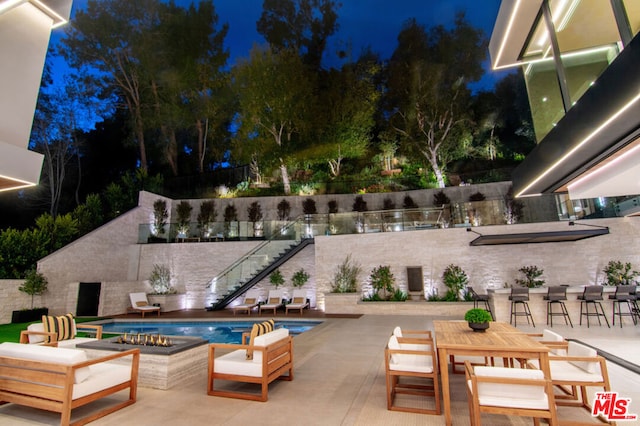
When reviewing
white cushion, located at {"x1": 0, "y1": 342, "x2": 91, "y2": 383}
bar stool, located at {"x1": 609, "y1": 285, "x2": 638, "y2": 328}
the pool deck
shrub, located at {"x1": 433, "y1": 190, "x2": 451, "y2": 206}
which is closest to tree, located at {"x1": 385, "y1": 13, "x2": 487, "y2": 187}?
shrub, located at {"x1": 433, "y1": 190, "x2": 451, "y2": 206}

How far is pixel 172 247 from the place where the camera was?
50.1 ft

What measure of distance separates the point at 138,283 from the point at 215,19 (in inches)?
776

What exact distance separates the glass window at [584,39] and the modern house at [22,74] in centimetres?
712

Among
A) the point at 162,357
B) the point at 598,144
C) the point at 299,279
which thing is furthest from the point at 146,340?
the point at 299,279

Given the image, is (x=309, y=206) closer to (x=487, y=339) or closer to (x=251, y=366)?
(x=251, y=366)

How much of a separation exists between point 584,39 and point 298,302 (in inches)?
446

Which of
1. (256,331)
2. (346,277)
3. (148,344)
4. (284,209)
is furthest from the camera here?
(284,209)

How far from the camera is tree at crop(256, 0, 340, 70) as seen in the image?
75.9ft

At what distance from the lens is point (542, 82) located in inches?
153

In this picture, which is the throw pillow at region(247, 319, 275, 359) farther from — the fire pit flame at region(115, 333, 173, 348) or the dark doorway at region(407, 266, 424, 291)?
the dark doorway at region(407, 266, 424, 291)

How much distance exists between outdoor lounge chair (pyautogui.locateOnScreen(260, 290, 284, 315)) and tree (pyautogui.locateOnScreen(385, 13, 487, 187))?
12611 millimetres

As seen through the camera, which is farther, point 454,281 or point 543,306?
point 454,281

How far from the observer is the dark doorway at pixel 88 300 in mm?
12133

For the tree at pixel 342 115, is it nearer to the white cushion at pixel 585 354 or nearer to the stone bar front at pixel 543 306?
the stone bar front at pixel 543 306
